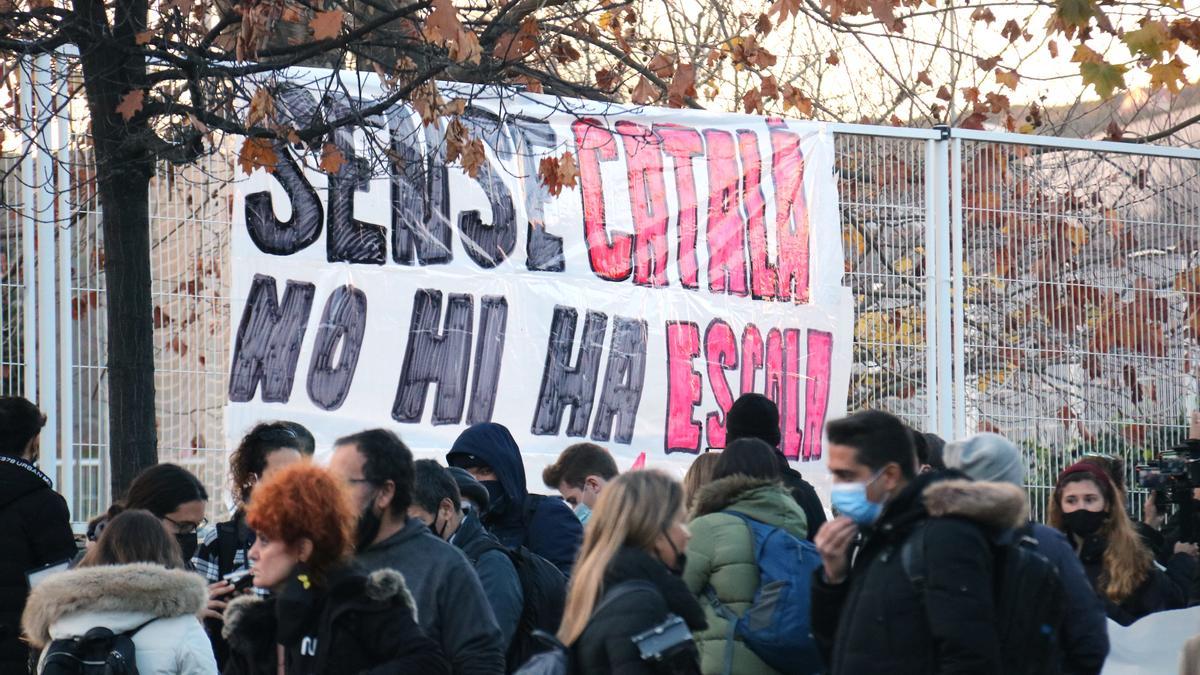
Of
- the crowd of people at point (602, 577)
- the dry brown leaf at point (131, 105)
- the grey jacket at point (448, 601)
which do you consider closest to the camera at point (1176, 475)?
the crowd of people at point (602, 577)

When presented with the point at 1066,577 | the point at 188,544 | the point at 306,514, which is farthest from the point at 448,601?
the point at 188,544

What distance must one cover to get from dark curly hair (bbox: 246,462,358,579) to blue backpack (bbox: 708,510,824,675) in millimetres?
1753

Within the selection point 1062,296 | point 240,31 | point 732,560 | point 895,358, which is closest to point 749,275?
point 895,358

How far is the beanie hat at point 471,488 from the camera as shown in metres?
6.49

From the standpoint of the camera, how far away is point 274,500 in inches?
173

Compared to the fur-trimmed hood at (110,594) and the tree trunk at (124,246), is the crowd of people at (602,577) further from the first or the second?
the tree trunk at (124,246)

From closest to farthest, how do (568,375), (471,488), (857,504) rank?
1. (857,504)
2. (471,488)
3. (568,375)

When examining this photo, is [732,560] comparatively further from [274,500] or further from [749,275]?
[749,275]

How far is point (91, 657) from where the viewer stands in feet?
16.7

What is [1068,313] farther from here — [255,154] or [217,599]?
[217,599]

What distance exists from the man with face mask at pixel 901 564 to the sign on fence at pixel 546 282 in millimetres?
4430

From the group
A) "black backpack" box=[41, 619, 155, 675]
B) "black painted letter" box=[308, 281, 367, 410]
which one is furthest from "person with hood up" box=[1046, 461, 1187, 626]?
"black painted letter" box=[308, 281, 367, 410]

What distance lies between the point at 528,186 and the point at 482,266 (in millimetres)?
556

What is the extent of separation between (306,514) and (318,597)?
8.7 inches
